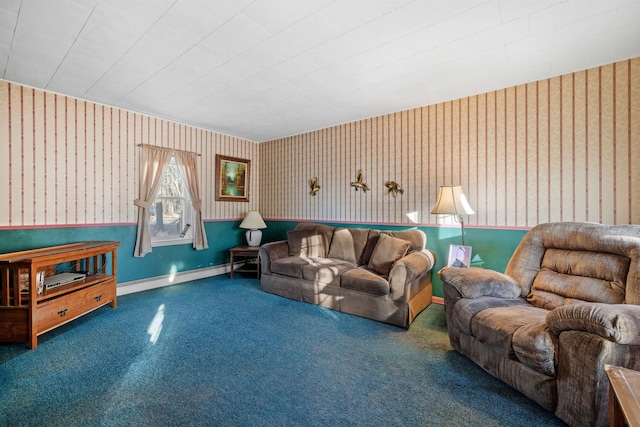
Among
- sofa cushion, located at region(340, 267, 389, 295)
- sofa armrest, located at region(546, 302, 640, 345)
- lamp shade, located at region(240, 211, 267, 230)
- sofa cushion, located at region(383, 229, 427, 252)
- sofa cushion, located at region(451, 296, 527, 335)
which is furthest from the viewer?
lamp shade, located at region(240, 211, 267, 230)

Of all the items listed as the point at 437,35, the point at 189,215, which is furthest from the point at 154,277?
the point at 437,35

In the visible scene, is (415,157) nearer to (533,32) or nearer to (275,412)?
(533,32)

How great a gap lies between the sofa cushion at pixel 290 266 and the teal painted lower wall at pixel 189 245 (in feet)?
3.44

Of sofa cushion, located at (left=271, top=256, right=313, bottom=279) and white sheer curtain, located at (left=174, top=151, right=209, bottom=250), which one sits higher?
white sheer curtain, located at (left=174, top=151, right=209, bottom=250)

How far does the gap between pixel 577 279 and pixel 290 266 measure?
9.51ft

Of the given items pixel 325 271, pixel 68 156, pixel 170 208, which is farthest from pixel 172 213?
pixel 325 271

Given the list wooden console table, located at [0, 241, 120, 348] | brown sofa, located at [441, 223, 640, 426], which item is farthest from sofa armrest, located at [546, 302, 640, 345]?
wooden console table, located at [0, 241, 120, 348]

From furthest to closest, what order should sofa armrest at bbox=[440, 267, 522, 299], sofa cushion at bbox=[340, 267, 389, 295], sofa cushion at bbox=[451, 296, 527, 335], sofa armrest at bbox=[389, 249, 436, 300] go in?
sofa cushion at bbox=[340, 267, 389, 295] → sofa armrest at bbox=[389, 249, 436, 300] → sofa armrest at bbox=[440, 267, 522, 299] → sofa cushion at bbox=[451, 296, 527, 335]

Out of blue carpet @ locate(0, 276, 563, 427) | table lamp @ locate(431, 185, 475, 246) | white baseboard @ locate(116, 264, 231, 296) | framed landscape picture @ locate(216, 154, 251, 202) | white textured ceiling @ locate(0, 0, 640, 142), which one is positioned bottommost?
blue carpet @ locate(0, 276, 563, 427)

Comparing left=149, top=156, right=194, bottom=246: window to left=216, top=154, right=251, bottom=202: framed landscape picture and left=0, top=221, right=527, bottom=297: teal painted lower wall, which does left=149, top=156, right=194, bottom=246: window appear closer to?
left=0, top=221, right=527, bottom=297: teal painted lower wall

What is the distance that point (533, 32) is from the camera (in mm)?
2139

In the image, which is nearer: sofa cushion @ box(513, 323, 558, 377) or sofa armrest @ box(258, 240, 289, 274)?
sofa cushion @ box(513, 323, 558, 377)

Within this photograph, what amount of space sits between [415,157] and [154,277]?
4.22 metres

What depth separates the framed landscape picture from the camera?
5.09 meters
